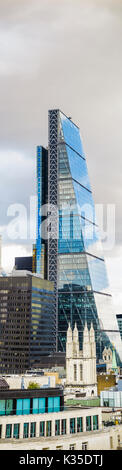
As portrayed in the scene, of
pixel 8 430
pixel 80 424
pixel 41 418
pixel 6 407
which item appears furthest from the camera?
pixel 80 424

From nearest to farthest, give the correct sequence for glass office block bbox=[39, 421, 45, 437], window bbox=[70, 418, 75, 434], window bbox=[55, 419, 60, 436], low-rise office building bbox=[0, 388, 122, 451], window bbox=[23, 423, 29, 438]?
low-rise office building bbox=[0, 388, 122, 451]
window bbox=[23, 423, 29, 438]
glass office block bbox=[39, 421, 45, 437]
window bbox=[55, 419, 60, 436]
window bbox=[70, 418, 75, 434]

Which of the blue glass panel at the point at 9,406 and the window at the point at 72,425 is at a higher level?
the blue glass panel at the point at 9,406

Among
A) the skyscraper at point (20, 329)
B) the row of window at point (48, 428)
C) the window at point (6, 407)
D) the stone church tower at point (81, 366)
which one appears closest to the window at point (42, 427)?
the row of window at point (48, 428)

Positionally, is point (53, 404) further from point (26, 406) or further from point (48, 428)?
point (48, 428)

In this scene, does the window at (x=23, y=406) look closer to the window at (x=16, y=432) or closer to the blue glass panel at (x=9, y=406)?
the blue glass panel at (x=9, y=406)

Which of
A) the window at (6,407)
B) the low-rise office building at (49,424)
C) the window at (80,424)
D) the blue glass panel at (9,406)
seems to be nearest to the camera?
the low-rise office building at (49,424)

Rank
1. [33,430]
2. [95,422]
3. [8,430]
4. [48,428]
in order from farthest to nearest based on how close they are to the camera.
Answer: [95,422], [48,428], [33,430], [8,430]

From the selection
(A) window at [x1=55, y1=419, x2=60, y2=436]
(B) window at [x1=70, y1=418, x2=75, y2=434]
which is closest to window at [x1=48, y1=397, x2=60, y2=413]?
(B) window at [x1=70, y1=418, x2=75, y2=434]

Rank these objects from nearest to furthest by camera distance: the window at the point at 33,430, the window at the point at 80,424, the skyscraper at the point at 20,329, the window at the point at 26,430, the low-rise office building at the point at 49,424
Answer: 1. the low-rise office building at the point at 49,424
2. the window at the point at 26,430
3. the window at the point at 33,430
4. the window at the point at 80,424
5. the skyscraper at the point at 20,329

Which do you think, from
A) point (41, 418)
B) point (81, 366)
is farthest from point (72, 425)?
Answer: point (81, 366)

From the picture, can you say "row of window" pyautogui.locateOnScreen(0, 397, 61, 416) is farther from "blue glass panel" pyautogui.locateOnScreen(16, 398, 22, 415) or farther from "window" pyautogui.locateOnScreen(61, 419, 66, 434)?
"window" pyautogui.locateOnScreen(61, 419, 66, 434)

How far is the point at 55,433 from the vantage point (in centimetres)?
4903
